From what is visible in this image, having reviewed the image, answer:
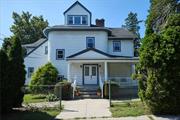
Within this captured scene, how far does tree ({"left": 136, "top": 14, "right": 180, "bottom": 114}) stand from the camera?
13312 mm

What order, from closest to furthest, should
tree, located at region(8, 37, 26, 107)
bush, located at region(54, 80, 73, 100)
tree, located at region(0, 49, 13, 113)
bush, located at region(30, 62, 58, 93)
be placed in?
tree, located at region(0, 49, 13, 113)
tree, located at region(8, 37, 26, 107)
bush, located at region(54, 80, 73, 100)
bush, located at region(30, 62, 58, 93)

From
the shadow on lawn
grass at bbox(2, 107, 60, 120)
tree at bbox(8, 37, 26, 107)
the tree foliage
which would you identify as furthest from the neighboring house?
the shadow on lawn

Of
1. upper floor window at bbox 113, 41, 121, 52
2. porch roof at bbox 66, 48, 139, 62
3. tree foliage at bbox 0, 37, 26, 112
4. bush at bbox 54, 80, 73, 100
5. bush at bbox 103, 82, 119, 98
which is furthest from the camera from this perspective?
upper floor window at bbox 113, 41, 121, 52

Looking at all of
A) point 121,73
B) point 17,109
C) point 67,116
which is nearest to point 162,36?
point 67,116

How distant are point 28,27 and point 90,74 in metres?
33.0

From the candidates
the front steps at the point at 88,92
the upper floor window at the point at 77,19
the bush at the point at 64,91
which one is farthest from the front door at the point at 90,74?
the bush at the point at 64,91


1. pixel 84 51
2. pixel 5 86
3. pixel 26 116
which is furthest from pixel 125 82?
pixel 5 86

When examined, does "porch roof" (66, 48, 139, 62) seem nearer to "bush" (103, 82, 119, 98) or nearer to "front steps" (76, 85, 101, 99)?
"front steps" (76, 85, 101, 99)

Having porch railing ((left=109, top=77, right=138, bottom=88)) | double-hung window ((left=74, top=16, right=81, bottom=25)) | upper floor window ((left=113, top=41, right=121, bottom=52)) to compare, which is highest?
double-hung window ((left=74, top=16, right=81, bottom=25))

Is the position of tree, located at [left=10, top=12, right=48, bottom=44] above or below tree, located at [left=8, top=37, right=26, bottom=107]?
above

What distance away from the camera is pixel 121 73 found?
3183 cm

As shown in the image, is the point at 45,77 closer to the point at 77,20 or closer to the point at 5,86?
the point at 77,20

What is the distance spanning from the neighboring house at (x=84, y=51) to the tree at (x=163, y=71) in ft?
45.8

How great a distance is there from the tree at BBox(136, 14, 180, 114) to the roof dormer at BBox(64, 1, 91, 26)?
64.2ft
